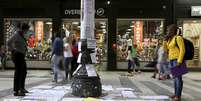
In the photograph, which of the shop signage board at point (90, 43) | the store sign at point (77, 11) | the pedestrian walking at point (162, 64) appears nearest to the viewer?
the shop signage board at point (90, 43)

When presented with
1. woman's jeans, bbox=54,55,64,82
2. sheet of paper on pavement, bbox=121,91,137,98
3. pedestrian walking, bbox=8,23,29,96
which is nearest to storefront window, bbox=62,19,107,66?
woman's jeans, bbox=54,55,64,82

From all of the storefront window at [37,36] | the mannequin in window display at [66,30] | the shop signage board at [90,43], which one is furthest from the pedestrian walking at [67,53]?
the storefront window at [37,36]

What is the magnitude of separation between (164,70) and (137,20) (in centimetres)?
695

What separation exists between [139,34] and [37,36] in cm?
529

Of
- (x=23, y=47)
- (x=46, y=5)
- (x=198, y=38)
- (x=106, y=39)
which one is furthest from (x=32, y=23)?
(x=23, y=47)

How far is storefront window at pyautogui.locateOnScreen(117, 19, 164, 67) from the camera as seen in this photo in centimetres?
2672

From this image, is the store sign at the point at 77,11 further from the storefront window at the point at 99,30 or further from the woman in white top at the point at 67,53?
the woman in white top at the point at 67,53

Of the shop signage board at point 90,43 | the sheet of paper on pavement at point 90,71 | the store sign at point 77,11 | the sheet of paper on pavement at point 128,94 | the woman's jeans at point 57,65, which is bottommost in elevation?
the sheet of paper on pavement at point 128,94

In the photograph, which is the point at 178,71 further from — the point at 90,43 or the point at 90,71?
the point at 90,43

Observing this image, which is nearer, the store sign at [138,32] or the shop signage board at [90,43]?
the shop signage board at [90,43]

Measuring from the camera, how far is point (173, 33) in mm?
11945

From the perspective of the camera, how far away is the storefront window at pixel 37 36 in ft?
88.9

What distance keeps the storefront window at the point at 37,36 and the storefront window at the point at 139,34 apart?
3674 mm

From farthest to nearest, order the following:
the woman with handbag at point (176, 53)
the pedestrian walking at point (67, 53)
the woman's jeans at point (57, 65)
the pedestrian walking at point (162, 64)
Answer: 1. the pedestrian walking at point (162, 64)
2. the pedestrian walking at point (67, 53)
3. the woman's jeans at point (57, 65)
4. the woman with handbag at point (176, 53)
